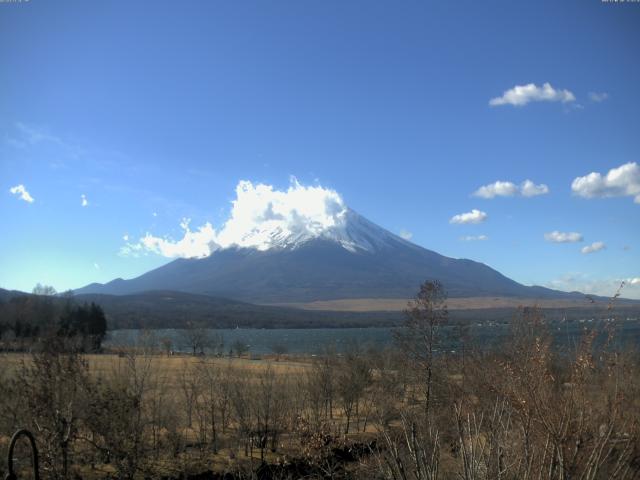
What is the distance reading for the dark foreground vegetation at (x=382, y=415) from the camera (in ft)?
20.2

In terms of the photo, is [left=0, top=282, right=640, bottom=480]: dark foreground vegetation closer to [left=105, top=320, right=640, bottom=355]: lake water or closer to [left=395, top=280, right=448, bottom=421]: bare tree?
[left=395, top=280, right=448, bottom=421]: bare tree

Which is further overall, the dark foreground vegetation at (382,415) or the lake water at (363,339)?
the lake water at (363,339)

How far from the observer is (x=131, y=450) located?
51.4 ft

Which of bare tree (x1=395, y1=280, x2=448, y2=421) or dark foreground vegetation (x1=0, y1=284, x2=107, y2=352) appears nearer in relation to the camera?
bare tree (x1=395, y1=280, x2=448, y2=421)

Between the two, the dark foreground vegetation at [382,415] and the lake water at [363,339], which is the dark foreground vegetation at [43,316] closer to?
the lake water at [363,339]

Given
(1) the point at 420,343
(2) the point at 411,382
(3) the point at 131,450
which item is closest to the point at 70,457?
(3) the point at 131,450

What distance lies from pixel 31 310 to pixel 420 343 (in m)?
90.6

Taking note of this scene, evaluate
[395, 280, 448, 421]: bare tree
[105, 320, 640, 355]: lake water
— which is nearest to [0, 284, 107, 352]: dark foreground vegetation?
[105, 320, 640, 355]: lake water

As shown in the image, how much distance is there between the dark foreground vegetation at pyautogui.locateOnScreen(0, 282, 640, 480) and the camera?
616 cm

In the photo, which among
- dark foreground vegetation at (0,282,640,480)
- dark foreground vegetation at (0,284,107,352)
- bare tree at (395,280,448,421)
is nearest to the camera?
dark foreground vegetation at (0,282,640,480)

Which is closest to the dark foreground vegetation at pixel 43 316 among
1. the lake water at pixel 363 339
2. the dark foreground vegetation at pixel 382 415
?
the lake water at pixel 363 339

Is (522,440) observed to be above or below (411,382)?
above

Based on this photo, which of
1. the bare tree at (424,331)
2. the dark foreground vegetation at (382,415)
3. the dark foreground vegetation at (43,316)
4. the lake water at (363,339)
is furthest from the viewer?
the dark foreground vegetation at (43,316)

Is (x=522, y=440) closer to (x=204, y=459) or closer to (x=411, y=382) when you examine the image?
(x=204, y=459)
